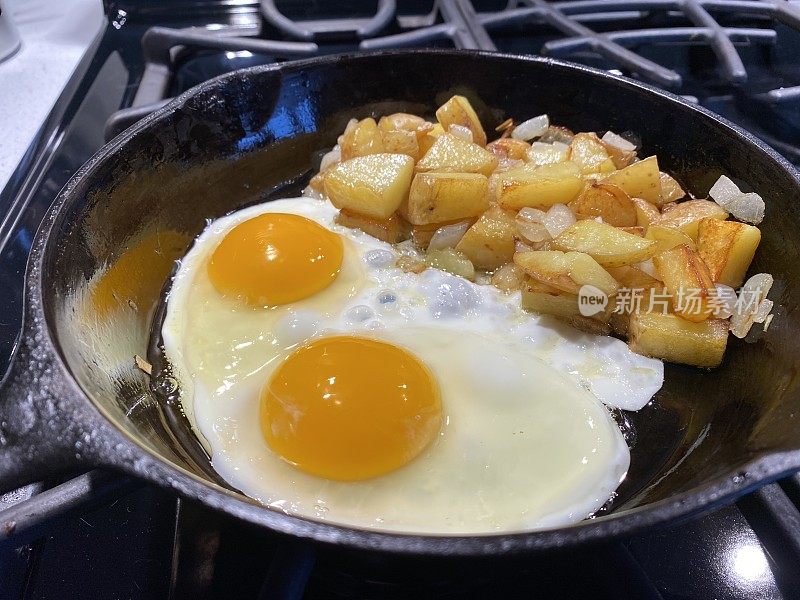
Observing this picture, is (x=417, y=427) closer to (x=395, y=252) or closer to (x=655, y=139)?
(x=395, y=252)

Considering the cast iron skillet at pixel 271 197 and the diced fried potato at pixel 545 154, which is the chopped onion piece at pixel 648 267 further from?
the diced fried potato at pixel 545 154

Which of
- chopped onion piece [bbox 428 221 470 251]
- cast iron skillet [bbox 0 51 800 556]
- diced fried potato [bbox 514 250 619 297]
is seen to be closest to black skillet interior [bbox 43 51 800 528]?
cast iron skillet [bbox 0 51 800 556]

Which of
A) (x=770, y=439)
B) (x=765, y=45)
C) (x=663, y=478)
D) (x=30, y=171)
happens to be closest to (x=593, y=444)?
(x=663, y=478)

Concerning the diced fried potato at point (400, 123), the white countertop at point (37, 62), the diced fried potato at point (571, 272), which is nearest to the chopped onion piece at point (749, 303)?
the diced fried potato at point (571, 272)

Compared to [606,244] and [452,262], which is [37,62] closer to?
[452,262]

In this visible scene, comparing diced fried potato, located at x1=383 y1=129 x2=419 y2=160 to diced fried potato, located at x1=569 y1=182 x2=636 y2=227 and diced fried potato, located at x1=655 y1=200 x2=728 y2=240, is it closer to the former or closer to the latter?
diced fried potato, located at x1=569 y1=182 x2=636 y2=227
